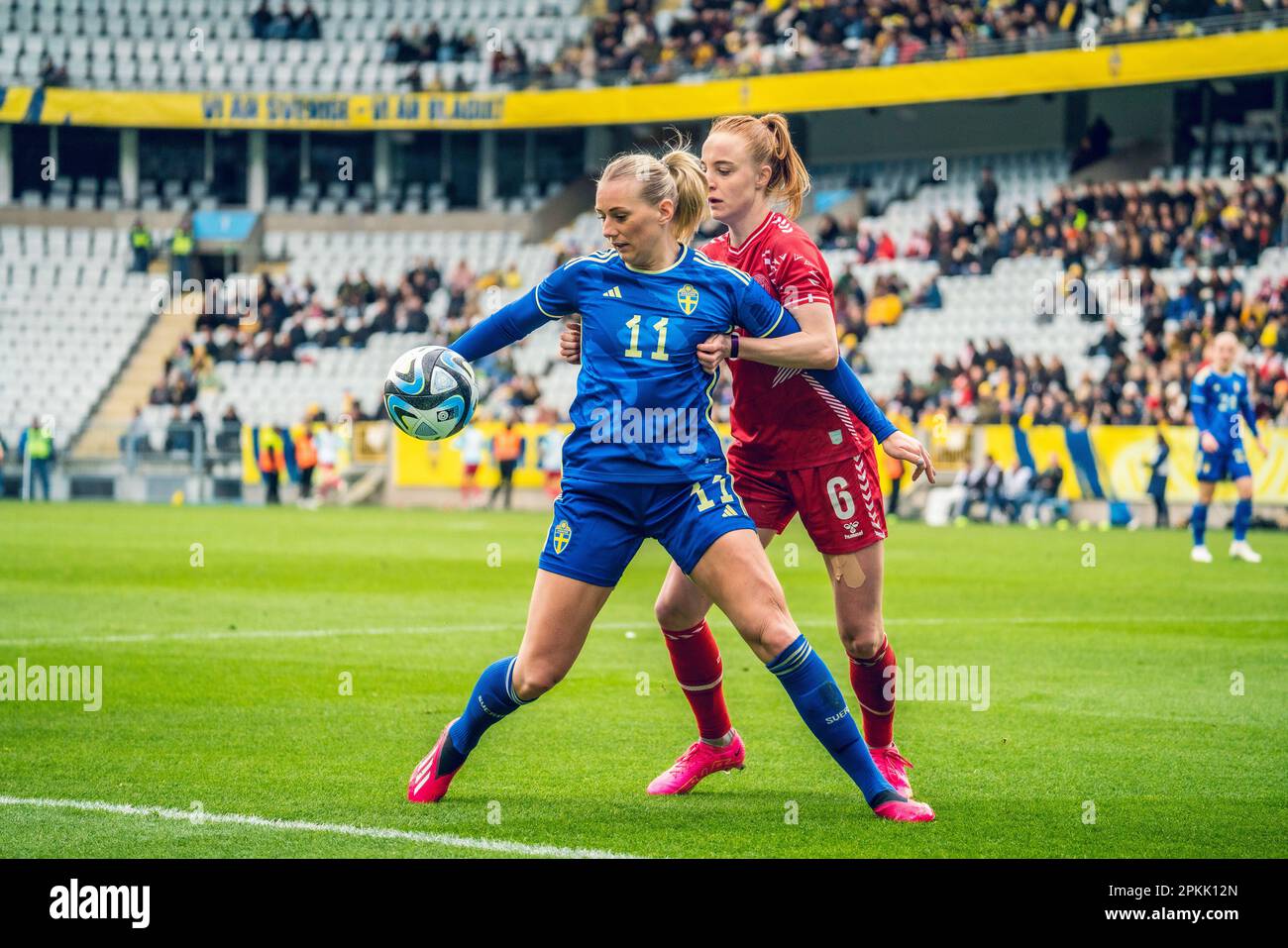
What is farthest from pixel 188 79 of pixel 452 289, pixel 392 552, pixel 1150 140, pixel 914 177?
pixel 392 552

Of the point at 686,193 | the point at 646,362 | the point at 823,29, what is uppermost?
the point at 823,29

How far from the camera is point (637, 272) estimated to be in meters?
5.71

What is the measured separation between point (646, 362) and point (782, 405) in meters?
0.91

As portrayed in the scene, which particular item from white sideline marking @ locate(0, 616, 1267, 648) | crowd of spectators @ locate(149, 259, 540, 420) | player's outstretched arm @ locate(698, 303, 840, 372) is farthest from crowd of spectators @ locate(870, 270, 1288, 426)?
player's outstretched arm @ locate(698, 303, 840, 372)

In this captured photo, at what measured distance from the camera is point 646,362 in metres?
5.65

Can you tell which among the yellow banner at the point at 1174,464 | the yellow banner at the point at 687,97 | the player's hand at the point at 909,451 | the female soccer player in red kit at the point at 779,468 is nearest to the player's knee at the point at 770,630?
the female soccer player in red kit at the point at 779,468

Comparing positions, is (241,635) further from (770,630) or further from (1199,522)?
(1199,522)

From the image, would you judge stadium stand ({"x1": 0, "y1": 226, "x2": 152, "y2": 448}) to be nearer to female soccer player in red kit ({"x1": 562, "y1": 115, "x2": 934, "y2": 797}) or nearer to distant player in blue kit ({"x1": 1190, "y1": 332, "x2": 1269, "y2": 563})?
distant player in blue kit ({"x1": 1190, "y1": 332, "x2": 1269, "y2": 563})

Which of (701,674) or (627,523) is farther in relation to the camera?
(701,674)

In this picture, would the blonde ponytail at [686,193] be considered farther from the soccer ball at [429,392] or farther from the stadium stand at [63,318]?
the stadium stand at [63,318]

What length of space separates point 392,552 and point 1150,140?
80.3ft

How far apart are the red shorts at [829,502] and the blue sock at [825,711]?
676 millimetres

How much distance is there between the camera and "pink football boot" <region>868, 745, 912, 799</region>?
625cm

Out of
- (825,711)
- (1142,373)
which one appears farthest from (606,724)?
(1142,373)
